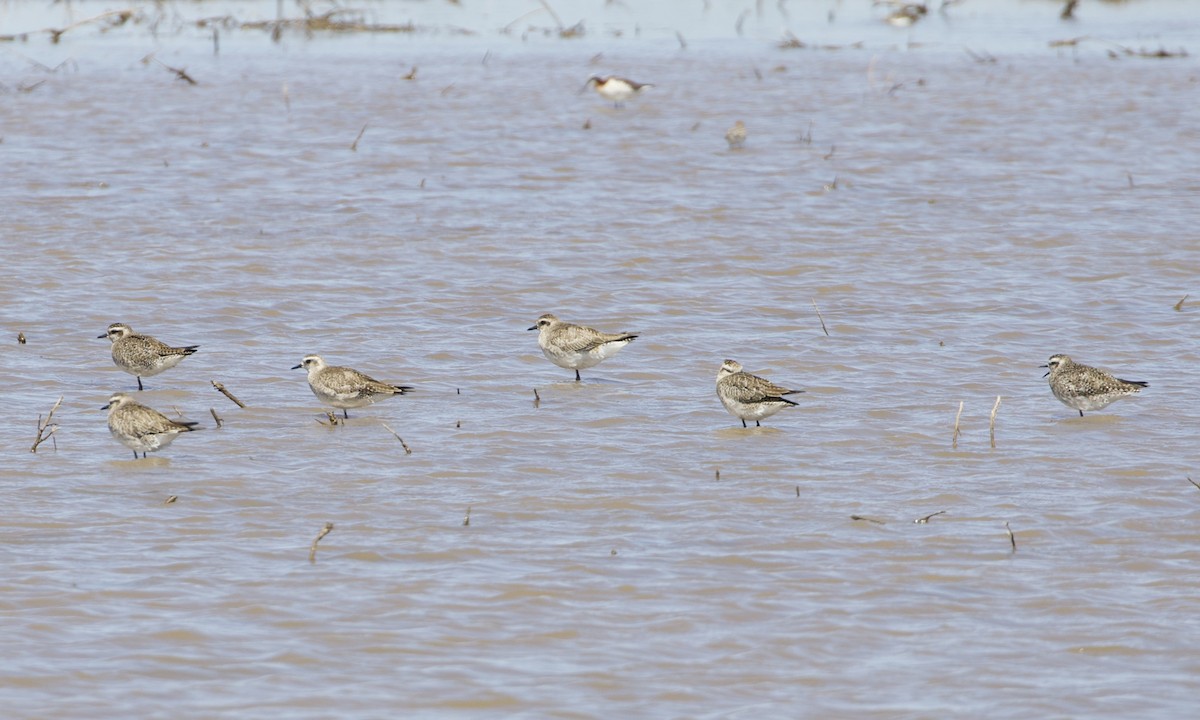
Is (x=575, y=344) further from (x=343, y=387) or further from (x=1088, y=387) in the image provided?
(x=1088, y=387)

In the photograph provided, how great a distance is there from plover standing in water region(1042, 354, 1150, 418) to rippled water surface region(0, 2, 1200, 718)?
0.24 m

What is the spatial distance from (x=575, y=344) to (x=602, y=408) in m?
0.98

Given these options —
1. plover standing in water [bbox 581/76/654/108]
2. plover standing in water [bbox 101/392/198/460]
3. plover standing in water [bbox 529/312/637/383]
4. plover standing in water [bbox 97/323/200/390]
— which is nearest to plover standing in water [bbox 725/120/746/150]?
plover standing in water [bbox 581/76/654/108]

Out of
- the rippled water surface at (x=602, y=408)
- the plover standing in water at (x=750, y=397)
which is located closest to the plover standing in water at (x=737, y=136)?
the rippled water surface at (x=602, y=408)

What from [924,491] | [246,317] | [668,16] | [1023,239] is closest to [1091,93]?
[1023,239]

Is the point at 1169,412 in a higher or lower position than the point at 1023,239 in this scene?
higher

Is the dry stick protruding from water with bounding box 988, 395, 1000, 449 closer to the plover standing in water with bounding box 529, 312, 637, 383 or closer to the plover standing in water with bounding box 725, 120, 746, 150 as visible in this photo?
the plover standing in water with bounding box 529, 312, 637, 383

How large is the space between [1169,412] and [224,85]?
21667 mm

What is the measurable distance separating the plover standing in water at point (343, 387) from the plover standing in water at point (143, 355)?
1379 millimetres

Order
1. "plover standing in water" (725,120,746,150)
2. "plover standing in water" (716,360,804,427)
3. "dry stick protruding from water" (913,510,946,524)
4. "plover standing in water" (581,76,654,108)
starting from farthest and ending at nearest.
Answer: "plover standing in water" (581,76,654,108) < "plover standing in water" (725,120,746,150) < "plover standing in water" (716,360,804,427) < "dry stick protruding from water" (913,510,946,524)

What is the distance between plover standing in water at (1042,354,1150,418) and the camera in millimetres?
11836

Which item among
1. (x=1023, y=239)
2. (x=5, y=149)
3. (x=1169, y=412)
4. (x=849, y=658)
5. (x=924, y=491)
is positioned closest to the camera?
(x=849, y=658)

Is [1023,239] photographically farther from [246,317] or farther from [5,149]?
[5,149]

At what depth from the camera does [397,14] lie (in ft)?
139
